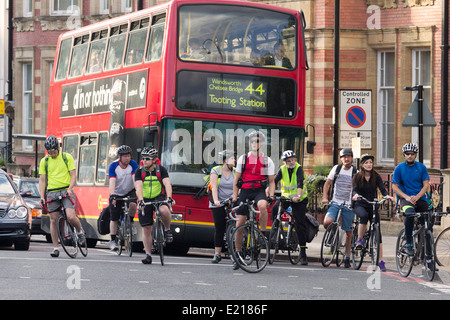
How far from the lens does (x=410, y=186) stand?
15.1 m

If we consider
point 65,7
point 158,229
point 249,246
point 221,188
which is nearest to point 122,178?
point 221,188

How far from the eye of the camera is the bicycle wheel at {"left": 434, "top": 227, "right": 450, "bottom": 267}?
→ 15.6 metres

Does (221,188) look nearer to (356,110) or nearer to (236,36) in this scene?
(236,36)

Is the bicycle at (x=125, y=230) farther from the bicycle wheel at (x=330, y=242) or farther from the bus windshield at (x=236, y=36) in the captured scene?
the bicycle wheel at (x=330, y=242)

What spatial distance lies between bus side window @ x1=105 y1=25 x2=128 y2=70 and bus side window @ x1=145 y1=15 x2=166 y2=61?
1.39m

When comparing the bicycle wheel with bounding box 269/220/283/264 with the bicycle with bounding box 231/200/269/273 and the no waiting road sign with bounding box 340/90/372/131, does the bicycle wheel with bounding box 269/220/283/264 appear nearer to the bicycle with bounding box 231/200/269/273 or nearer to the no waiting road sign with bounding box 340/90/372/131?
the bicycle with bounding box 231/200/269/273

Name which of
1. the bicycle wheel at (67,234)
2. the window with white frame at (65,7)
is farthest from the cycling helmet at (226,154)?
the window with white frame at (65,7)

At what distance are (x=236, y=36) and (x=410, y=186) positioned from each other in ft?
15.8

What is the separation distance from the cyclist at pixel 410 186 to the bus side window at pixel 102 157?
6.84m

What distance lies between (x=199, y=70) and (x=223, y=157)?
102 inches

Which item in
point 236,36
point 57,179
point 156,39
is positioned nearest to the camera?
point 57,179

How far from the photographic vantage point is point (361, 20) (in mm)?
28281

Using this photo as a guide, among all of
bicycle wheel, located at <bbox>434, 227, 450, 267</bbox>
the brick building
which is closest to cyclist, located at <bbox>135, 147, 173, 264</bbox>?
bicycle wheel, located at <bbox>434, 227, 450, 267</bbox>
